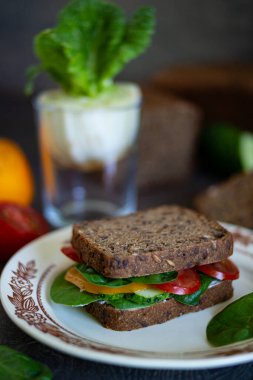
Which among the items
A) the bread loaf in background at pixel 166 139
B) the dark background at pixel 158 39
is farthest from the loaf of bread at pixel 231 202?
the dark background at pixel 158 39

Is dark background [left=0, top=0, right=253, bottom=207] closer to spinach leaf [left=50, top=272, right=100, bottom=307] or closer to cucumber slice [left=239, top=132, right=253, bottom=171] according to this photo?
cucumber slice [left=239, top=132, right=253, bottom=171]

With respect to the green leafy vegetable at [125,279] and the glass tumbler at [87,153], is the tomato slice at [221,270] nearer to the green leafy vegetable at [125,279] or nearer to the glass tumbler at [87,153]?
the green leafy vegetable at [125,279]

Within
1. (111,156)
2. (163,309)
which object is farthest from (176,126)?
(163,309)

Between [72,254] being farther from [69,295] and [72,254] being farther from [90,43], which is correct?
[90,43]

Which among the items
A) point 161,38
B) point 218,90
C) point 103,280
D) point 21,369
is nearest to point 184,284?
point 103,280

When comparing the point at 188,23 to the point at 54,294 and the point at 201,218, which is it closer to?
the point at 201,218
